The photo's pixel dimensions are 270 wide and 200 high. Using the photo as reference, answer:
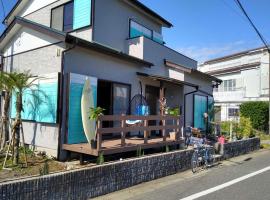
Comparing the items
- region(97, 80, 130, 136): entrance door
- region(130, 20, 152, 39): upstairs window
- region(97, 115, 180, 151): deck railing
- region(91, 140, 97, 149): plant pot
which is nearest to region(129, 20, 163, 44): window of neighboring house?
region(130, 20, 152, 39): upstairs window

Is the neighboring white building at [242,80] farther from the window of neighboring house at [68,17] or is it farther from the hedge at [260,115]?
the window of neighboring house at [68,17]

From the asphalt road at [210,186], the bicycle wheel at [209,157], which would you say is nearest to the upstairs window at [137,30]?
the bicycle wheel at [209,157]

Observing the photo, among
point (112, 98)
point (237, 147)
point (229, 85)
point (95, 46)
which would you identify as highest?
point (229, 85)

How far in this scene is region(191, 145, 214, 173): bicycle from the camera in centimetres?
985

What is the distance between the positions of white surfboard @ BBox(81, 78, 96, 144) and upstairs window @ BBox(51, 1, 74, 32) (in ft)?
18.3

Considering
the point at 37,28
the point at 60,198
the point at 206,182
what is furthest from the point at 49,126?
the point at 206,182

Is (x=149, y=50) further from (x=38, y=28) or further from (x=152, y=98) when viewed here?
(x=38, y=28)

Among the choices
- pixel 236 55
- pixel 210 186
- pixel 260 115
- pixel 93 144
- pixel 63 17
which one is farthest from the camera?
pixel 236 55

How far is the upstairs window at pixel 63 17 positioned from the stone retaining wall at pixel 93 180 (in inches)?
336

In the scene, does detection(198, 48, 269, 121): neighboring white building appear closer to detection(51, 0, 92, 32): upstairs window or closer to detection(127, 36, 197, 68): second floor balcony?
detection(127, 36, 197, 68): second floor balcony

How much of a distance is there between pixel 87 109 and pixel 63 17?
7249 mm

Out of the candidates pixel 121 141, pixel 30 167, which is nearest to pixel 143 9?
pixel 121 141

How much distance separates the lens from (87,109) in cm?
948

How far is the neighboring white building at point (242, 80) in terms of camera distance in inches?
1319
